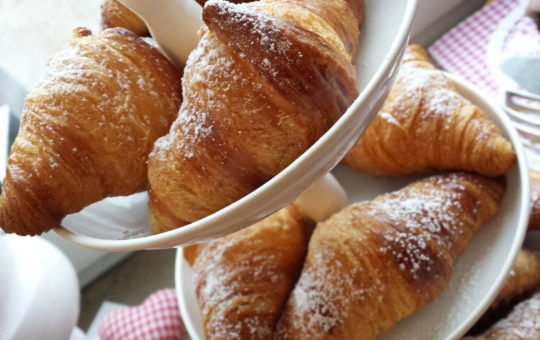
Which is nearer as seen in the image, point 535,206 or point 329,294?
point 329,294

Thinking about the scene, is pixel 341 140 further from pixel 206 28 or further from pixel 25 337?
pixel 25 337

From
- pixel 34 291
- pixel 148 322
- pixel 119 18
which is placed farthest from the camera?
pixel 148 322

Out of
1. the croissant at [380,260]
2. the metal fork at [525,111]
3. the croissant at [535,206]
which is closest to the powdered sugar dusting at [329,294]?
the croissant at [380,260]

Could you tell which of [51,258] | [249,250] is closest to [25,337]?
[51,258]

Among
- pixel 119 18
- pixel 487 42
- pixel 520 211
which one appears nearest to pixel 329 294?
pixel 520 211

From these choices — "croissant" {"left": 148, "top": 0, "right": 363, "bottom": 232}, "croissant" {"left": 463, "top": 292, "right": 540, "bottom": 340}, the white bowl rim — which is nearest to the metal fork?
the white bowl rim

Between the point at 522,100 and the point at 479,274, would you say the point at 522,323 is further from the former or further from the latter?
the point at 522,100
